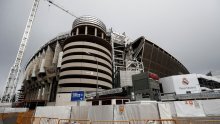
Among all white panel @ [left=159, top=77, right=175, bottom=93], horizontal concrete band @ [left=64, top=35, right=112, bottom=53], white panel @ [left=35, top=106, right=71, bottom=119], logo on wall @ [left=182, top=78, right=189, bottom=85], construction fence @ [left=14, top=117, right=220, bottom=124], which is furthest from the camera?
horizontal concrete band @ [left=64, top=35, right=112, bottom=53]

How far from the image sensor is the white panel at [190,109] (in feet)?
68.4

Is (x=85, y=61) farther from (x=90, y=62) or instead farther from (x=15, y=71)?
(x=15, y=71)

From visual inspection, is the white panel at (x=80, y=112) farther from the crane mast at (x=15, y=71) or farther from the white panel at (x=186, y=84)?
the crane mast at (x=15, y=71)

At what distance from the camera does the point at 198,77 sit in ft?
183

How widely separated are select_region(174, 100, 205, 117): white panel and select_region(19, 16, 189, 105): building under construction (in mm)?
26521

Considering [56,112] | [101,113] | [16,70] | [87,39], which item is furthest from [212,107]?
[16,70]

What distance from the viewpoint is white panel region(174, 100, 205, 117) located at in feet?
68.4

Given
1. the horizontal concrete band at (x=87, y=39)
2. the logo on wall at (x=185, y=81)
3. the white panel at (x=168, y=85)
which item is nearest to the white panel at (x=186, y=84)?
the logo on wall at (x=185, y=81)

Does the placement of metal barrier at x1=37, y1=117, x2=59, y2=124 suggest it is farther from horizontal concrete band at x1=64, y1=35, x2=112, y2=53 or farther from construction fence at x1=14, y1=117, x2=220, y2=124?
horizontal concrete band at x1=64, y1=35, x2=112, y2=53

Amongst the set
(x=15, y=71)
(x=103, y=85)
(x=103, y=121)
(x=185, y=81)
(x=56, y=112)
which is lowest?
(x=103, y=121)

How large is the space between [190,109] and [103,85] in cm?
3518

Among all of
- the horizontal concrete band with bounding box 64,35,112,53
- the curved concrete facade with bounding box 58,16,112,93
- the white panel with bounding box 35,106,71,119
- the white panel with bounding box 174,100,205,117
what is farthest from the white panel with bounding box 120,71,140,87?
the white panel with bounding box 35,106,71,119

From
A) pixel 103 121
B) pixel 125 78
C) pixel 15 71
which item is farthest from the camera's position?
pixel 15 71

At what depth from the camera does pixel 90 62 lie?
180ft
